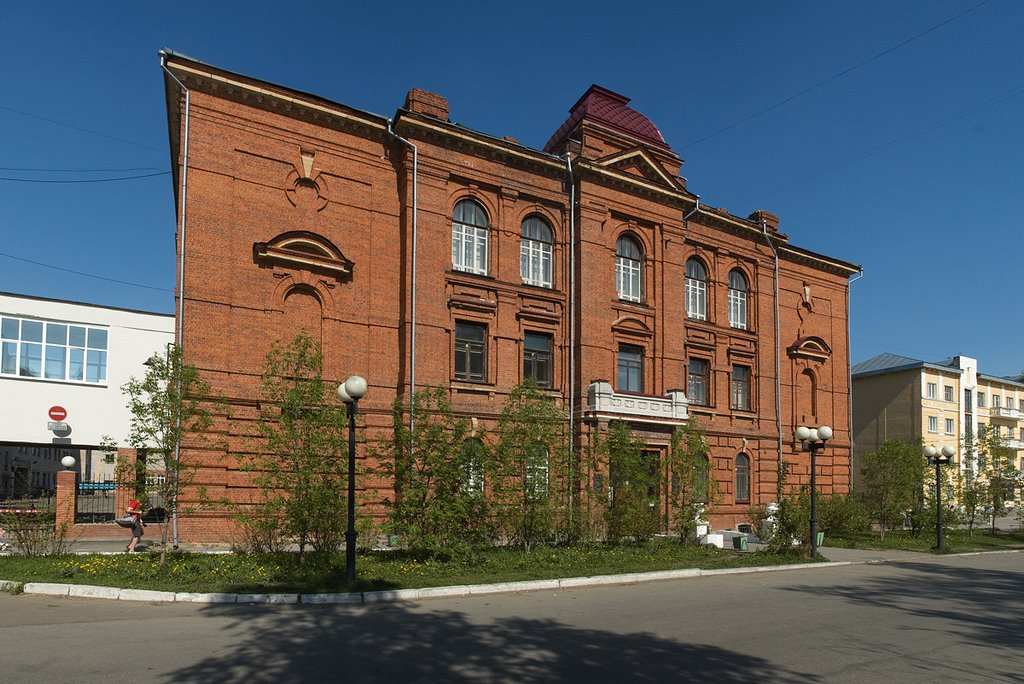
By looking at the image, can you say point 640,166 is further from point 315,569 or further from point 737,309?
point 315,569

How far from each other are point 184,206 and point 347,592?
40.8ft

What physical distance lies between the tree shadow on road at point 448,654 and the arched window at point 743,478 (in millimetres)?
22108

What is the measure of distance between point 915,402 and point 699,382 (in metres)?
28.1

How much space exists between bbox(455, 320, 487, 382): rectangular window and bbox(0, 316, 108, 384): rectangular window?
1413 centimetres

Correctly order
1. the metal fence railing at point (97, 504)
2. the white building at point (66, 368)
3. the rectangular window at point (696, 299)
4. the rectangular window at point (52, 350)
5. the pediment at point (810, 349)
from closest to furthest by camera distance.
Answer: the metal fence railing at point (97, 504)
the white building at point (66, 368)
the rectangular window at point (52, 350)
the rectangular window at point (696, 299)
the pediment at point (810, 349)

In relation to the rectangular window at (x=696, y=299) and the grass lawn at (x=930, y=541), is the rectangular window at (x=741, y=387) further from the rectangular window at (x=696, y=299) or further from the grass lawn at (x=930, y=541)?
the grass lawn at (x=930, y=541)

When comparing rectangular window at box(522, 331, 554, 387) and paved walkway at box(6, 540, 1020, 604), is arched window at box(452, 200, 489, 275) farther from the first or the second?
paved walkway at box(6, 540, 1020, 604)

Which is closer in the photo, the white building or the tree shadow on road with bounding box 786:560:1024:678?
the tree shadow on road with bounding box 786:560:1024:678

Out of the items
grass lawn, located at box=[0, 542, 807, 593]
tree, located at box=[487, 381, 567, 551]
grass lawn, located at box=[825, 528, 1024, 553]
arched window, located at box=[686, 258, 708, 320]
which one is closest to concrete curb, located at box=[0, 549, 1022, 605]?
grass lawn, located at box=[0, 542, 807, 593]

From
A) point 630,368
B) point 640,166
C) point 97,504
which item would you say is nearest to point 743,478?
point 630,368

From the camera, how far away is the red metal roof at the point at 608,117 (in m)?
27.9

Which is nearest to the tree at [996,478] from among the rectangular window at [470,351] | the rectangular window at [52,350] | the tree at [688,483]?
the tree at [688,483]

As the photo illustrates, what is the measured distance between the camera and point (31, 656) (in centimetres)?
782

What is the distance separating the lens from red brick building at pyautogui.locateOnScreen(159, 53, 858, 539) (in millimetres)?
19953
